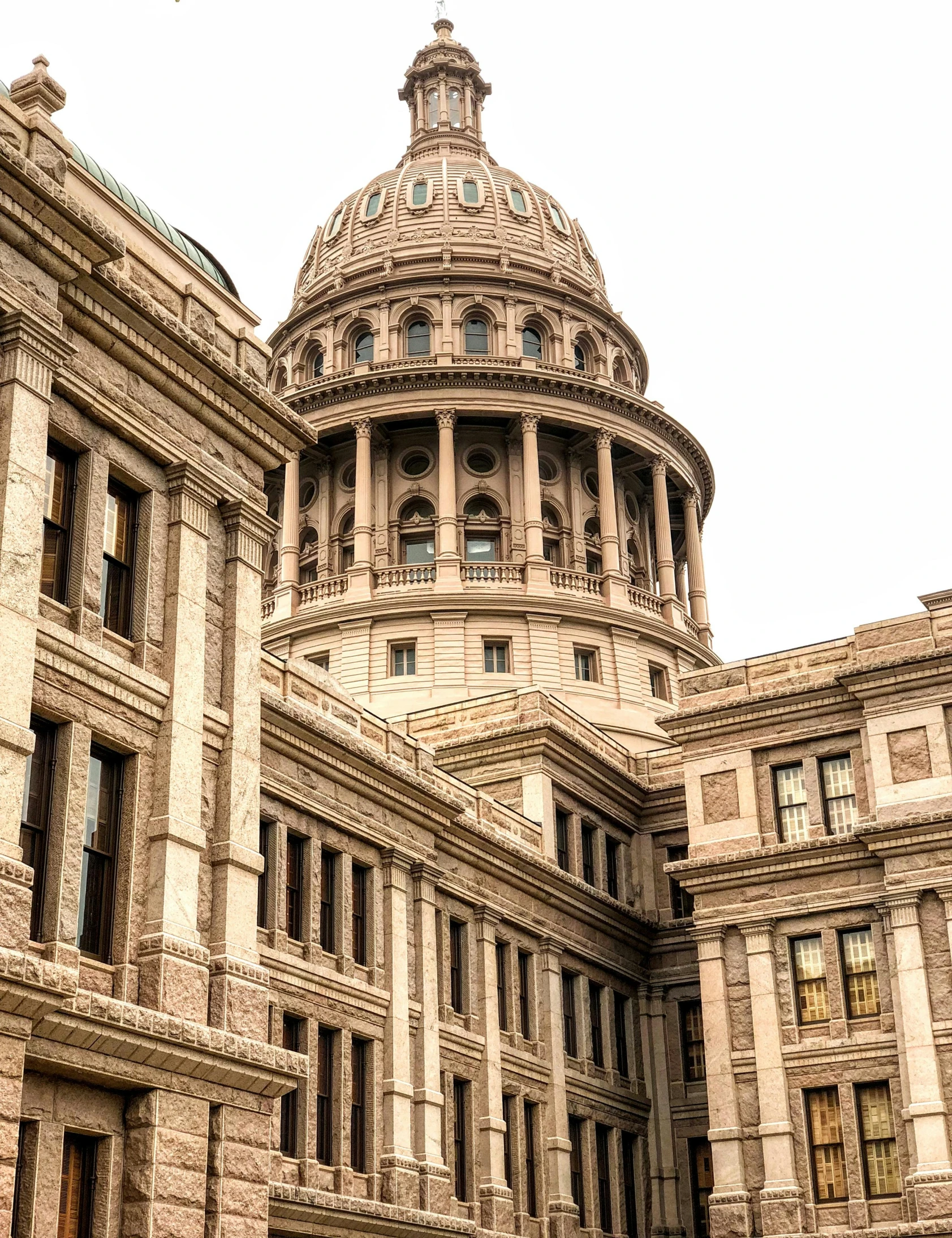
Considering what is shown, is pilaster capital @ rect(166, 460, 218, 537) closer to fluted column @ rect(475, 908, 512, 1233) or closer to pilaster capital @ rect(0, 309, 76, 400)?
pilaster capital @ rect(0, 309, 76, 400)

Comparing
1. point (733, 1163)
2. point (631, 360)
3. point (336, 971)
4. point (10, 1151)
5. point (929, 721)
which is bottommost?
point (10, 1151)

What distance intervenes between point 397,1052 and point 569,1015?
450 inches

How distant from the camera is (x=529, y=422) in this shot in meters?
73.6

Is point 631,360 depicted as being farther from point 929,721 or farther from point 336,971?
point 336,971

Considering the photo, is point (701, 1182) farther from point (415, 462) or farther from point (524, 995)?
point (415, 462)

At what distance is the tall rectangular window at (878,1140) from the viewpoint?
41.9 metres

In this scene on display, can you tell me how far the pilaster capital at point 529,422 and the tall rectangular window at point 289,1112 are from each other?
42.2 metres

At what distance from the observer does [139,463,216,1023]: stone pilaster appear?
22344 mm

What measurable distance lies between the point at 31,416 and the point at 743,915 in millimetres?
29382

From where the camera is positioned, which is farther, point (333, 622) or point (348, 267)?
point (348, 267)

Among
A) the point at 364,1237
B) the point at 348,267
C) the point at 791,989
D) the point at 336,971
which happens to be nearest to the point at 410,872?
the point at 336,971

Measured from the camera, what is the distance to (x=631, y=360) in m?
86.4

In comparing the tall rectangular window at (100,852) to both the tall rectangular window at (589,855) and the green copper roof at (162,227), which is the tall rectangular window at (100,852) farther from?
the tall rectangular window at (589,855)

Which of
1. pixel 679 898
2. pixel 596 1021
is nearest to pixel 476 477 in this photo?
pixel 679 898
